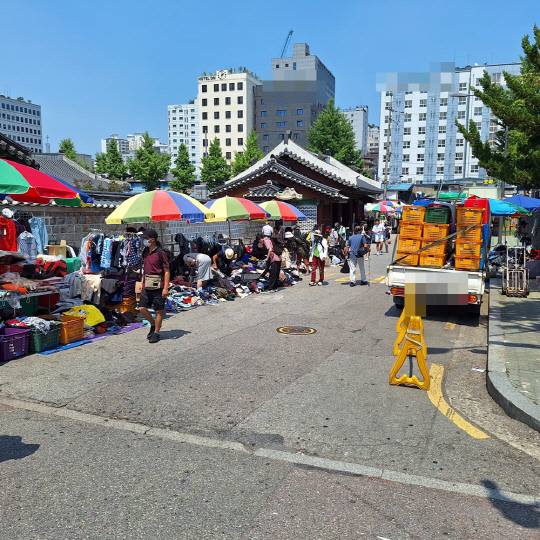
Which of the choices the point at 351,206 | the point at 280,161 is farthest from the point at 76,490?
the point at 351,206

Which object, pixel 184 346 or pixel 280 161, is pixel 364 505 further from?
pixel 280 161

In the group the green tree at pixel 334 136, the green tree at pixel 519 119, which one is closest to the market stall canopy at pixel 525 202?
the green tree at pixel 519 119

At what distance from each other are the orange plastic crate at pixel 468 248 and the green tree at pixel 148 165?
53208 mm

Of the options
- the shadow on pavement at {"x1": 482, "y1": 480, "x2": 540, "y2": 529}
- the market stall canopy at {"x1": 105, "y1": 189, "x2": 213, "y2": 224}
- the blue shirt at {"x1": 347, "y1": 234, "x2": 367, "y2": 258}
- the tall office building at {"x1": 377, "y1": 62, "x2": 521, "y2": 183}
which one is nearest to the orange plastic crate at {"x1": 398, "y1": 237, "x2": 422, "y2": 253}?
the blue shirt at {"x1": 347, "y1": 234, "x2": 367, "y2": 258}

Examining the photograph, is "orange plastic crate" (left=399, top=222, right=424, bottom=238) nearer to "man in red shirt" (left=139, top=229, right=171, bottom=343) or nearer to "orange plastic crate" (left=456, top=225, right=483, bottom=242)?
"orange plastic crate" (left=456, top=225, right=483, bottom=242)

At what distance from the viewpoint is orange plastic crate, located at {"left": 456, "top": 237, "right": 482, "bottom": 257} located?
10476mm

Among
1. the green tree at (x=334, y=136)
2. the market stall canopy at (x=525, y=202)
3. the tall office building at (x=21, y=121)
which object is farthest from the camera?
the tall office building at (x=21, y=121)

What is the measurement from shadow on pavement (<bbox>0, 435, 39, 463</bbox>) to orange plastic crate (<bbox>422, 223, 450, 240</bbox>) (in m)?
9.17

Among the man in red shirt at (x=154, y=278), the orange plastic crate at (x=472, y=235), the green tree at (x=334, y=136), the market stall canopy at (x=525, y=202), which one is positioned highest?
the green tree at (x=334, y=136)

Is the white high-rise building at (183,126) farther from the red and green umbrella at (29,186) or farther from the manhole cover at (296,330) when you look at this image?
the manhole cover at (296,330)

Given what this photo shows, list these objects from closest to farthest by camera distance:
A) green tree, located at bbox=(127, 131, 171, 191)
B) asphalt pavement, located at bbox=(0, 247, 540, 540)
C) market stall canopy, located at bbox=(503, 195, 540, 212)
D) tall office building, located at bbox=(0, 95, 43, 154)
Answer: asphalt pavement, located at bbox=(0, 247, 540, 540)
market stall canopy, located at bbox=(503, 195, 540, 212)
green tree, located at bbox=(127, 131, 171, 191)
tall office building, located at bbox=(0, 95, 43, 154)

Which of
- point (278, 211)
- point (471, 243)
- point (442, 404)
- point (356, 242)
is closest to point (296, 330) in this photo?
point (442, 404)

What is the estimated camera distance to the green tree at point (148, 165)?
59031 mm

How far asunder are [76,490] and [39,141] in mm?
177468
